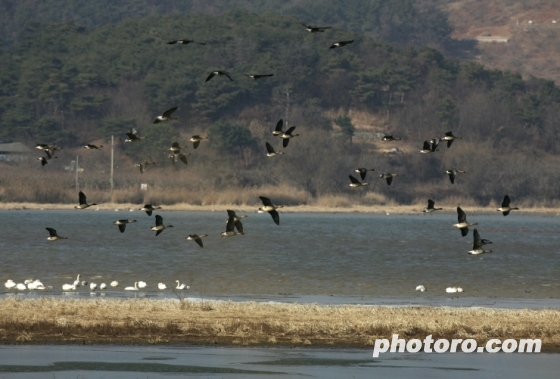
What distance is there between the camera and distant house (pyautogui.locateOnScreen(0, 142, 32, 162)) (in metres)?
111

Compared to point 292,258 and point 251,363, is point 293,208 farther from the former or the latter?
point 251,363

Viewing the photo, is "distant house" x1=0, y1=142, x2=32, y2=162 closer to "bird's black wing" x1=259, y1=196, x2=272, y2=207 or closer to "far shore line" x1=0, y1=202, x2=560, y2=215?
"far shore line" x1=0, y1=202, x2=560, y2=215

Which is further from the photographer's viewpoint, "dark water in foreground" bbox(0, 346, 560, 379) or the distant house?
the distant house

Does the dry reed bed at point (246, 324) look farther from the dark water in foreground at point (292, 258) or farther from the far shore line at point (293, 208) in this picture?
the far shore line at point (293, 208)

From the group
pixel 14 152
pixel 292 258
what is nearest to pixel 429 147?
pixel 292 258

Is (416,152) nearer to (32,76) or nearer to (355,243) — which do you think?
(32,76)

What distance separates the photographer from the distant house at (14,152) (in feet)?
365

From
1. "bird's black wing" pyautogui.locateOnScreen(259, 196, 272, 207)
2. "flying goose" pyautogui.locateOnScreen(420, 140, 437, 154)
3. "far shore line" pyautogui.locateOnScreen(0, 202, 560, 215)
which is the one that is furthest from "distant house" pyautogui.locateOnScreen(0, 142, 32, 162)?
"bird's black wing" pyautogui.locateOnScreen(259, 196, 272, 207)

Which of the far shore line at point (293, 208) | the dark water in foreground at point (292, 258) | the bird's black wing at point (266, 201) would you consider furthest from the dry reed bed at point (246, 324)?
the far shore line at point (293, 208)

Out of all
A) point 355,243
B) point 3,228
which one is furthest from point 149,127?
point 355,243

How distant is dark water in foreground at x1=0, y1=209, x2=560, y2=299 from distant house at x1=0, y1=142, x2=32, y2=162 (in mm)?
27020

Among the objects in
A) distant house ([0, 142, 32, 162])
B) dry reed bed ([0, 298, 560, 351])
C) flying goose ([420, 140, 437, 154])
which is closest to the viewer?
dry reed bed ([0, 298, 560, 351])

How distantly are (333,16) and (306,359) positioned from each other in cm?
18068

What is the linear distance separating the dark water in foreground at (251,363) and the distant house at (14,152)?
91545 millimetres
